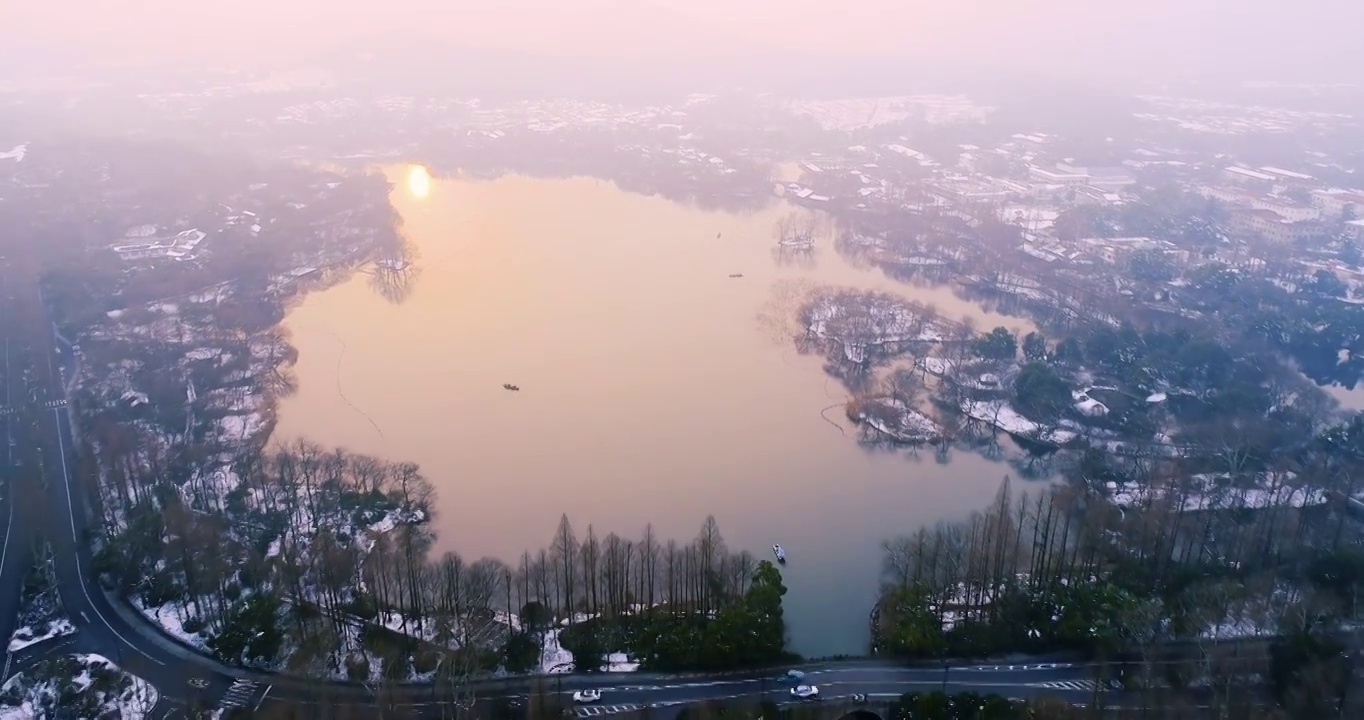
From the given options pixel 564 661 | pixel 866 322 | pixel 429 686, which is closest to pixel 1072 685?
pixel 564 661

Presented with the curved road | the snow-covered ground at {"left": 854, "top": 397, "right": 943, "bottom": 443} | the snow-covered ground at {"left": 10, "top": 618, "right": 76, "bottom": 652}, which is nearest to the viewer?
the curved road

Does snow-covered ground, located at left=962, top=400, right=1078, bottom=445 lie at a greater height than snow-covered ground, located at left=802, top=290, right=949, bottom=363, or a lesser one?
lesser

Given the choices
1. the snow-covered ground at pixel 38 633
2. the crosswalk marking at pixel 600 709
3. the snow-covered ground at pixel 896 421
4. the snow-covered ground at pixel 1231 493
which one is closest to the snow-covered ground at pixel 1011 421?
the snow-covered ground at pixel 896 421

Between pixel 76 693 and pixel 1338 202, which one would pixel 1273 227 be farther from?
pixel 76 693

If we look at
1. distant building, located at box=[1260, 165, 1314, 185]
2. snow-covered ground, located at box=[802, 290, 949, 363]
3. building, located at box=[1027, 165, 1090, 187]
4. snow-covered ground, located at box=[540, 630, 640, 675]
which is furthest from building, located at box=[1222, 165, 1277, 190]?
snow-covered ground, located at box=[540, 630, 640, 675]

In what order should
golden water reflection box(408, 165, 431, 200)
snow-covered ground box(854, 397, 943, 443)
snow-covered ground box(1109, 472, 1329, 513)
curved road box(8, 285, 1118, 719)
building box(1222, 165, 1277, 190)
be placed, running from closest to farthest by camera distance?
curved road box(8, 285, 1118, 719)
snow-covered ground box(1109, 472, 1329, 513)
snow-covered ground box(854, 397, 943, 443)
golden water reflection box(408, 165, 431, 200)
building box(1222, 165, 1277, 190)

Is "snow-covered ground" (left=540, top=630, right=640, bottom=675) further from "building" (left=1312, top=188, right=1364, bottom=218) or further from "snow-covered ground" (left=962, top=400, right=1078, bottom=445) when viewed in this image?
"building" (left=1312, top=188, right=1364, bottom=218)

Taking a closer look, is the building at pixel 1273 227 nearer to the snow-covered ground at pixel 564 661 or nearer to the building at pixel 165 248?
the snow-covered ground at pixel 564 661
